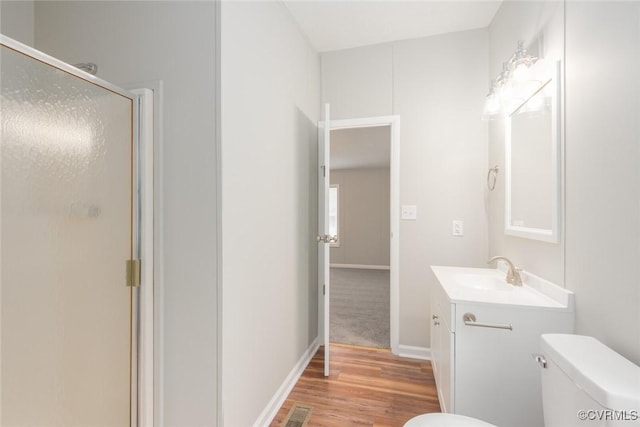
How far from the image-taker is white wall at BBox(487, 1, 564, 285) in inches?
53.4

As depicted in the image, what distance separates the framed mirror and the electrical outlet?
0.50m

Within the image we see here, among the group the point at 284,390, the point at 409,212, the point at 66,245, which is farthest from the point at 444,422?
the point at 409,212

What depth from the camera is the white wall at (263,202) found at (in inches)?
51.4

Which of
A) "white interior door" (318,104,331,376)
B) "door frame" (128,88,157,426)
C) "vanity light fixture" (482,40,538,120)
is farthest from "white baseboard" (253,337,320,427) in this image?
"vanity light fixture" (482,40,538,120)

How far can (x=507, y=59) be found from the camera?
6.26 ft

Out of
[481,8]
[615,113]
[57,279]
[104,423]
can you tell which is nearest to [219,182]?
[57,279]

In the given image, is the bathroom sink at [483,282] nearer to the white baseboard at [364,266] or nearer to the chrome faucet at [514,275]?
the chrome faucet at [514,275]

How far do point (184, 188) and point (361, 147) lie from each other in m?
4.04

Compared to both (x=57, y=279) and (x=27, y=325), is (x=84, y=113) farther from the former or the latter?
(x=27, y=325)

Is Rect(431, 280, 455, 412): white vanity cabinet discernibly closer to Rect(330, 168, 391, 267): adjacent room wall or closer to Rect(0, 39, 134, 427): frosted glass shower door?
Rect(0, 39, 134, 427): frosted glass shower door

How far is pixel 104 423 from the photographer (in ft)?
3.91

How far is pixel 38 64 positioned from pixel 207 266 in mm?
929

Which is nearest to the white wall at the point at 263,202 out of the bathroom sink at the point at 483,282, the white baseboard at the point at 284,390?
the white baseboard at the point at 284,390

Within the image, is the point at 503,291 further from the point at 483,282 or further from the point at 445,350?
the point at 445,350
